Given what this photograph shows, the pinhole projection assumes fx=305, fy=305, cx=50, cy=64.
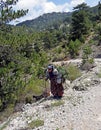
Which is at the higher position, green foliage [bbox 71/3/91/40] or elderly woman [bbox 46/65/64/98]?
green foliage [bbox 71/3/91/40]

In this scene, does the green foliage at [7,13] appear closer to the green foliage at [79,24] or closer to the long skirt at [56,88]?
the long skirt at [56,88]

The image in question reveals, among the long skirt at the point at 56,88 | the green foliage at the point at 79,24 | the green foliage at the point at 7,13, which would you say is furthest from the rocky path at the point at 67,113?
the green foliage at the point at 79,24

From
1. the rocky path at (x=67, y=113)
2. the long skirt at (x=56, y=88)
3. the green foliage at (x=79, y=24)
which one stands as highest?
the green foliage at (x=79, y=24)

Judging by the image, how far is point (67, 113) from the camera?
37.6 feet

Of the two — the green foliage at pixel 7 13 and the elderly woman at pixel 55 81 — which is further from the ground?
the green foliage at pixel 7 13

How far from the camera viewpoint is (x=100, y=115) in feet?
35.3

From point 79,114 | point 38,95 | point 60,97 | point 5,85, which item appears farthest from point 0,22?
point 79,114

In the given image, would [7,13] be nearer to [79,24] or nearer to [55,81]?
[55,81]

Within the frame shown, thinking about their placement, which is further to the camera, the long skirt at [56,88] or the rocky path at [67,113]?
the long skirt at [56,88]

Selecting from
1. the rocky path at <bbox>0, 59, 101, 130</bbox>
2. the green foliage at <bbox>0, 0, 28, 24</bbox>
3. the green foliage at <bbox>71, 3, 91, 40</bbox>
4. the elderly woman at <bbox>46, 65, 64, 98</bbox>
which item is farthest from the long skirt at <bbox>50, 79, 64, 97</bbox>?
the green foliage at <bbox>71, 3, 91, 40</bbox>

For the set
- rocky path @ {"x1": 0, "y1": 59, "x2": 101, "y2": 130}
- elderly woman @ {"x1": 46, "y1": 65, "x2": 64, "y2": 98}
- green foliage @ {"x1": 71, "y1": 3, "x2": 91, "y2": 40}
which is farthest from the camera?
green foliage @ {"x1": 71, "y1": 3, "x2": 91, "y2": 40}

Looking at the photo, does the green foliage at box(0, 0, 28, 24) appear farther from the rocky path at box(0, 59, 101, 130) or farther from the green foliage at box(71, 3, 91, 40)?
the green foliage at box(71, 3, 91, 40)

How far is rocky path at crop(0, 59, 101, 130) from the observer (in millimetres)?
10297

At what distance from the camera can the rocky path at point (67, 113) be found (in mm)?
10297
